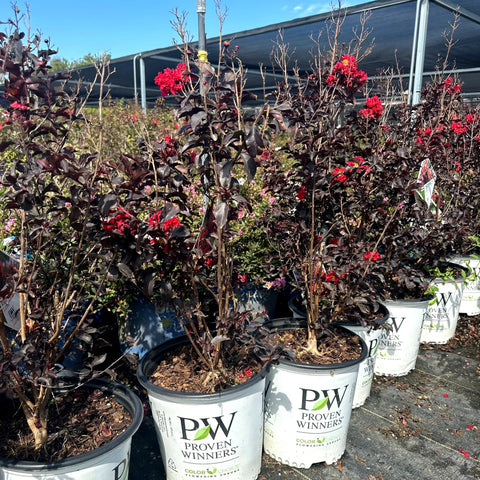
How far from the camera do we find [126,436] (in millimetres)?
1401

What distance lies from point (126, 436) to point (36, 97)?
1.25 metres

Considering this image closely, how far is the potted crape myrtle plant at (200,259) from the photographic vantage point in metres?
1.42

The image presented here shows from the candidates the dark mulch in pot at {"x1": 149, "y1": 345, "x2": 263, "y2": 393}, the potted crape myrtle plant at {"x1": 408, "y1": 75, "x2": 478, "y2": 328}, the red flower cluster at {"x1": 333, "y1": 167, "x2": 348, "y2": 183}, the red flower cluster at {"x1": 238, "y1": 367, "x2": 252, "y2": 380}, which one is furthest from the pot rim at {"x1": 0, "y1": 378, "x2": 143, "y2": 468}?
the potted crape myrtle plant at {"x1": 408, "y1": 75, "x2": 478, "y2": 328}

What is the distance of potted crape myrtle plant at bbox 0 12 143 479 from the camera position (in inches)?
52.1

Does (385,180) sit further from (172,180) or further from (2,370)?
(2,370)

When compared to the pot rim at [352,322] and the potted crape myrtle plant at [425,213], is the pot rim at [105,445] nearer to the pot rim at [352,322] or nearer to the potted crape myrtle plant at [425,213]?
the pot rim at [352,322]

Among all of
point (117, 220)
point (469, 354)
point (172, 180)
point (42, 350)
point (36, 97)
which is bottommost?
point (469, 354)

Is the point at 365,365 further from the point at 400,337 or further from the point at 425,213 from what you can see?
the point at 425,213

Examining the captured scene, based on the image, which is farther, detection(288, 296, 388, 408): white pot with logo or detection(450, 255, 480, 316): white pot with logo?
detection(450, 255, 480, 316): white pot with logo

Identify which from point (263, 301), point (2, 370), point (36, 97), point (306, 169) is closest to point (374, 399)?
point (263, 301)

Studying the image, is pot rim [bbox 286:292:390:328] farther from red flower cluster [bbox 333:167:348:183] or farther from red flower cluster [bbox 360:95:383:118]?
red flower cluster [bbox 360:95:383:118]

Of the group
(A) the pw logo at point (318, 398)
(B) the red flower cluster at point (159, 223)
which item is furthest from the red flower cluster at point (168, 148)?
(A) the pw logo at point (318, 398)

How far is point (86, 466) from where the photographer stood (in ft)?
4.33

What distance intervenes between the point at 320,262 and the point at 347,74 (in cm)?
93
